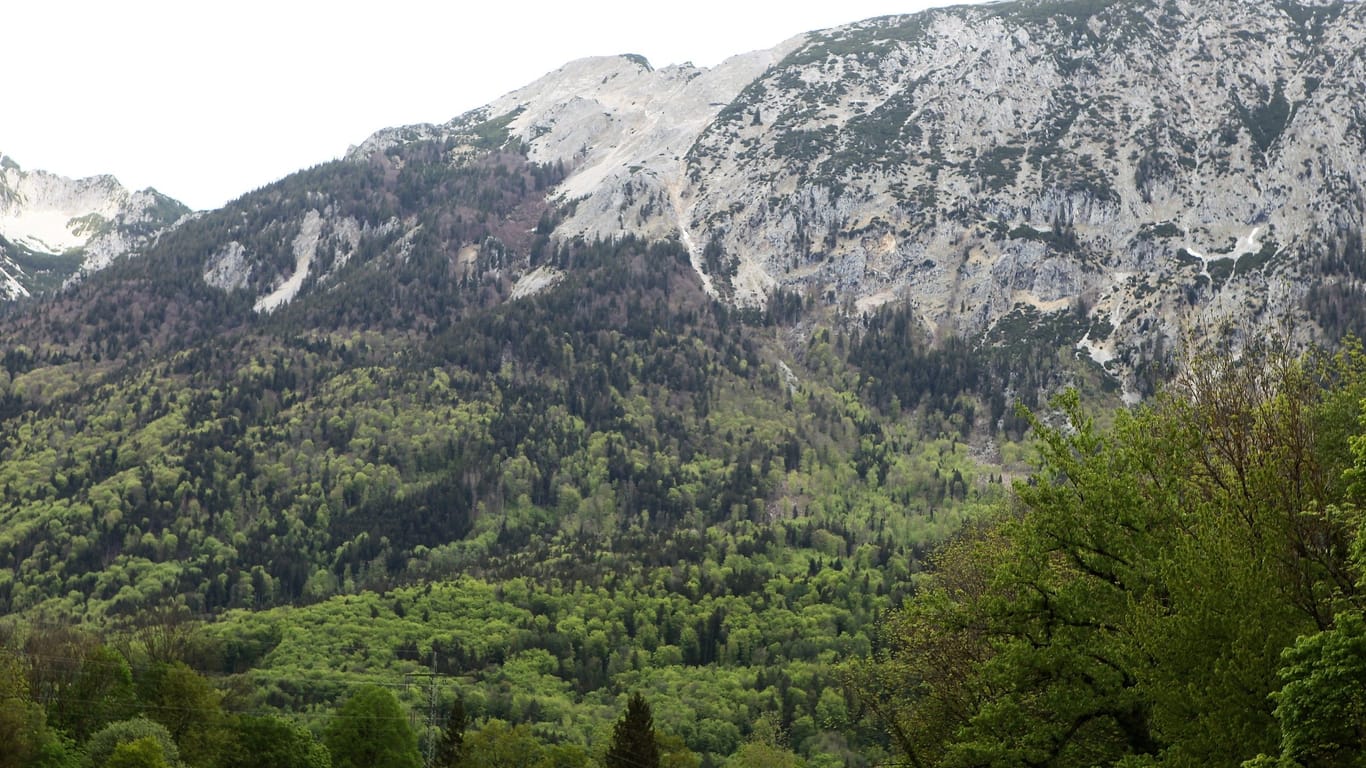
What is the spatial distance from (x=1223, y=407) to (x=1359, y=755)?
16.5 metres

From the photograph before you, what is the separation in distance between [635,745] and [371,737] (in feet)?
85.4

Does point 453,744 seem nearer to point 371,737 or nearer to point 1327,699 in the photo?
point 371,737

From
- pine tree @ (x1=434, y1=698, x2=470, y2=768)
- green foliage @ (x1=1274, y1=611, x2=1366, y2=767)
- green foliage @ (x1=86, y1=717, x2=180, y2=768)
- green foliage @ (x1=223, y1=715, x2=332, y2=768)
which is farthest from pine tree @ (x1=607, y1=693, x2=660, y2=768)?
green foliage @ (x1=1274, y1=611, x2=1366, y2=767)

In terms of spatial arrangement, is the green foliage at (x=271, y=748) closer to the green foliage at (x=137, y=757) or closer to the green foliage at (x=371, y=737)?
the green foliage at (x=371, y=737)

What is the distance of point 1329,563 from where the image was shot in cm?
3088

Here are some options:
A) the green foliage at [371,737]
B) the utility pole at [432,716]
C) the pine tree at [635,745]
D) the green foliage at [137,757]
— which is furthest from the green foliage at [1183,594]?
the green foliage at [371,737]

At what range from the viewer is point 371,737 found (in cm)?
10606

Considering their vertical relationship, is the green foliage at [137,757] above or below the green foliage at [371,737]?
above

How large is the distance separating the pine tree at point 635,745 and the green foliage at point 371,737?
2076 centimetres

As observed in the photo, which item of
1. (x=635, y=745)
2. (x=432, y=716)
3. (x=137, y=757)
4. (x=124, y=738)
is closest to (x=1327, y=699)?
(x=137, y=757)

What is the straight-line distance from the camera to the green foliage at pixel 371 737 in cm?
10562

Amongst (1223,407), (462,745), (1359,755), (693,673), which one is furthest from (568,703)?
(1359,755)

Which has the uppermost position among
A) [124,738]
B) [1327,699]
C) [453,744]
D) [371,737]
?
Result: [1327,699]

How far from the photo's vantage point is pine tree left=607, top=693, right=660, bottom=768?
9519 cm
